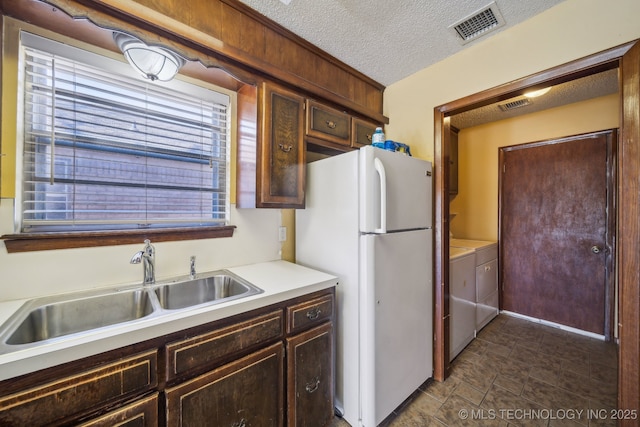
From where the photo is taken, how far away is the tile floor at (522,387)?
1.58 metres

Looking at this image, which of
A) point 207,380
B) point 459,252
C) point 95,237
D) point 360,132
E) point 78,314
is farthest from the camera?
point 459,252

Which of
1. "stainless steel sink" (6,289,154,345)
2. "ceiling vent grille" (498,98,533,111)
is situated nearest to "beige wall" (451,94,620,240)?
"ceiling vent grille" (498,98,533,111)

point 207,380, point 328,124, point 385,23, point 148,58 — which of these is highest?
point 385,23

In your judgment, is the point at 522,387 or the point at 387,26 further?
the point at 522,387

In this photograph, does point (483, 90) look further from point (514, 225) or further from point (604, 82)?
point (514, 225)

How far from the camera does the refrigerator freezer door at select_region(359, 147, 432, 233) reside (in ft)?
4.70

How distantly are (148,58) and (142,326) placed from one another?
1.28 m

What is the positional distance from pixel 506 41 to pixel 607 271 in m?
2.58

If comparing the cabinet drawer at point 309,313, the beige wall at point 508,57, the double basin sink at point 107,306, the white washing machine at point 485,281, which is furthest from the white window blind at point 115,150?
the white washing machine at point 485,281

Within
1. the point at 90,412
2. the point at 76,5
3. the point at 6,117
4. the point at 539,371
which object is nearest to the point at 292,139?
the point at 76,5

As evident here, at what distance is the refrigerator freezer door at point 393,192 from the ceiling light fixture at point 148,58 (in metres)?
1.12

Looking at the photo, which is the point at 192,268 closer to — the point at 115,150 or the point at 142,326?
the point at 142,326

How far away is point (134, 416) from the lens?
850mm

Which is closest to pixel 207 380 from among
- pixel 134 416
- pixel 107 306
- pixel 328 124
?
pixel 134 416
